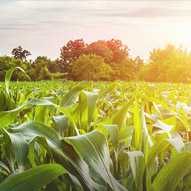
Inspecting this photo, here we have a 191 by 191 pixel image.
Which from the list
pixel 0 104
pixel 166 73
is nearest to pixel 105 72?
pixel 166 73

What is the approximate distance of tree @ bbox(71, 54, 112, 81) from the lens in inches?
1842

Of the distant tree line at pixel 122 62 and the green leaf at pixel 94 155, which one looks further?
the distant tree line at pixel 122 62

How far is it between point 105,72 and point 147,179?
4809cm

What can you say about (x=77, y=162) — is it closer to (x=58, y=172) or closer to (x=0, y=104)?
(x=58, y=172)

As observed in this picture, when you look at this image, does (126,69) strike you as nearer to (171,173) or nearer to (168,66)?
(168,66)

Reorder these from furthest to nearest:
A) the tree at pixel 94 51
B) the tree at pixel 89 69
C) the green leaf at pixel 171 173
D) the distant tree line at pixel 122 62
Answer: the tree at pixel 94 51 < the distant tree line at pixel 122 62 < the tree at pixel 89 69 < the green leaf at pixel 171 173

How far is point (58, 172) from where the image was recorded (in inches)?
27.5

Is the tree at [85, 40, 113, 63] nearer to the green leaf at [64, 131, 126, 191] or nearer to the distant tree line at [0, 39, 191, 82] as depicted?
the distant tree line at [0, 39, 191, 82]

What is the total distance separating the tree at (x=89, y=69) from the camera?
4678 centimetres

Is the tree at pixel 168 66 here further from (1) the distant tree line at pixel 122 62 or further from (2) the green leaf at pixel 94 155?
(2) the green leaf at pixel 94 155

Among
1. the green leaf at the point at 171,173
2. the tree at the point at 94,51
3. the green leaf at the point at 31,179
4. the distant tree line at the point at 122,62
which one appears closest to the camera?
the green leaf at the point at 31,179

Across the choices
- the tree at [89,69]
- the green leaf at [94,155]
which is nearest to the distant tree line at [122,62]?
the tree at [89,69]

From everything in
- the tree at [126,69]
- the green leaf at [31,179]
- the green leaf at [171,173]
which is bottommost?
the tree at [126,69]

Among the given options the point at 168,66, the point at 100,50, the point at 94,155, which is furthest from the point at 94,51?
the point at 94,155
